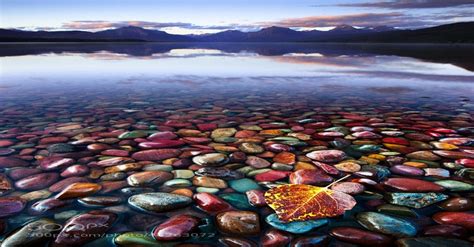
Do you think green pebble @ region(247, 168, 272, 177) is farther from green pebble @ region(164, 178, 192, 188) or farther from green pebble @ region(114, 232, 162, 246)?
green pebble @ region(114, 232, 162, 246)

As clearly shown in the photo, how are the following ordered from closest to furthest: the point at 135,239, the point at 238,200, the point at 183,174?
the point at 135,239
the point at 238,200
the point at 183,174

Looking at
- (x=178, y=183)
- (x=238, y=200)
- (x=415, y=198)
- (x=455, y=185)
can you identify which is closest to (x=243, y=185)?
(x=238, y=200)

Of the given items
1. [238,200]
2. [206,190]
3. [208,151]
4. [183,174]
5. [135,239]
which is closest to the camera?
[135,239]

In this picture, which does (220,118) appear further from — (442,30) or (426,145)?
(442,30)

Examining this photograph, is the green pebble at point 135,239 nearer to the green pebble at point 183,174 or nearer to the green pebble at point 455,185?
the green pebble at point 183,174

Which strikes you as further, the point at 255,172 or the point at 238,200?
the point at 255,172

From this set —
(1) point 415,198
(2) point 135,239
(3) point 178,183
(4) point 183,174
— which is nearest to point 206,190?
(3) point 178,183

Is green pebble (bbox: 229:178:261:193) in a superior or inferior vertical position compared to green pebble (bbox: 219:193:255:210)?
superior

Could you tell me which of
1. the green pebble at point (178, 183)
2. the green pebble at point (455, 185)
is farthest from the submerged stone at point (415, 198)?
the green pebble at point (178, 183)

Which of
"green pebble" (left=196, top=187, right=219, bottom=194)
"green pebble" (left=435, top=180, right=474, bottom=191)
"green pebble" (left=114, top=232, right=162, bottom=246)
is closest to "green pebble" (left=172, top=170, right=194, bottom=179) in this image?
"green pebble" (left=196, top=187, right=219, bottom=194)

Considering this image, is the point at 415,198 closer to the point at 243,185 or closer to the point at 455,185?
the point at 455,185

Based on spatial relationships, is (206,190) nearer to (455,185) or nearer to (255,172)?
(255,172)

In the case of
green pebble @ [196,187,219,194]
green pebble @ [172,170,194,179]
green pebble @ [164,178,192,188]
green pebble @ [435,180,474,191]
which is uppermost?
green pebble @ [435,180,474,191]

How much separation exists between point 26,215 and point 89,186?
0.38m
